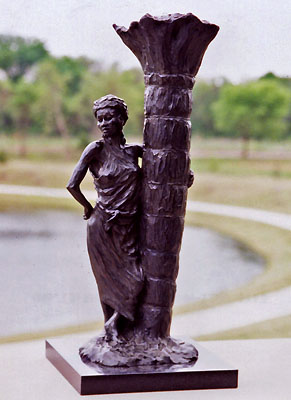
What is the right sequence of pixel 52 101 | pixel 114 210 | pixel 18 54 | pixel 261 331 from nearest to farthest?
pixel 114 210, pixel 18 54, pixel 52 101, pixel 261 331

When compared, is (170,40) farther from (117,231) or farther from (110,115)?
(117,231)

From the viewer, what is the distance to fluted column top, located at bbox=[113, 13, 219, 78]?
11.4ft

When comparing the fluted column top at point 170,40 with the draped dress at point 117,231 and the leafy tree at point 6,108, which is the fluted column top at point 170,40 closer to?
the draped dress at point 117,231

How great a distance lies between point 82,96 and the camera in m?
5.37

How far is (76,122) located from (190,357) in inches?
80.8

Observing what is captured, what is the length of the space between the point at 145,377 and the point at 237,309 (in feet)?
6.56

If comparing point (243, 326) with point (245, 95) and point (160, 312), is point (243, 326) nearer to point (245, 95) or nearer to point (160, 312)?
point (245, 95)

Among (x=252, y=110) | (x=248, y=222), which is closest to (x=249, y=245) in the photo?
(x=248, y=222)

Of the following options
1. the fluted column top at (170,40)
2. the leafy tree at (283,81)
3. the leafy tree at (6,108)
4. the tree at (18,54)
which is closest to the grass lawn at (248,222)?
the leafy tree at (283,81)

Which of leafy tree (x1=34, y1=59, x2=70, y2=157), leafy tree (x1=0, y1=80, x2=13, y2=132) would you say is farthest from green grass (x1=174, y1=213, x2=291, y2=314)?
leafy tree (x1=0, y1=80, x2=13, y2=132)

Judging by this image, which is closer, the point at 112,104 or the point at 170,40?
the point at 170,40

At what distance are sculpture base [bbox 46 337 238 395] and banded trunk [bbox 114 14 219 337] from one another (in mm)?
185

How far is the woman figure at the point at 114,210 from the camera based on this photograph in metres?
3.65

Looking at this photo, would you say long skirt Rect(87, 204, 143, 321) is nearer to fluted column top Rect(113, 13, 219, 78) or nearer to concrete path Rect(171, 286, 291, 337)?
fluted column top Rect(113, 13, 219, 78)
